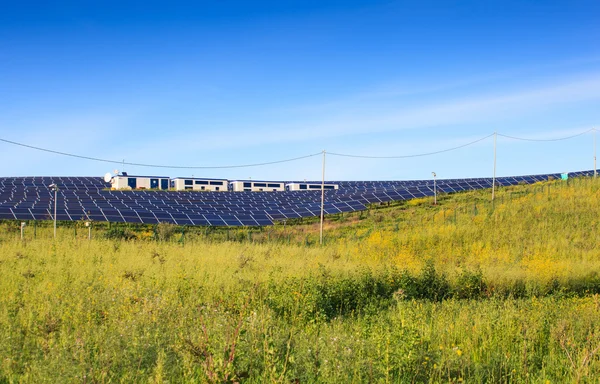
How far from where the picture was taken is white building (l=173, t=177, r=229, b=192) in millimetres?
90000

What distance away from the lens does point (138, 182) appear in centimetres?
8250

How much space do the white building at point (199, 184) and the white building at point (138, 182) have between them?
215cm

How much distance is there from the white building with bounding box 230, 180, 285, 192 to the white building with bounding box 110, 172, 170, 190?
1400 centimetres

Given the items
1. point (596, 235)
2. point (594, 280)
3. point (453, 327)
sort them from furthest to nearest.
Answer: point (596, 235) → point (594, 280) → point (453, 327)

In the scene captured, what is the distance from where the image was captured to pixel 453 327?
8.78 m

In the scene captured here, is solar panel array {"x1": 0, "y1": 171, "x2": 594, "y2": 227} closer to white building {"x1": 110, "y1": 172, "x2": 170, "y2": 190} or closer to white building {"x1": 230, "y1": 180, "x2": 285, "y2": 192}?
white building {"x1": 110, "y1": 172, "x2": 170, "y2": 190}

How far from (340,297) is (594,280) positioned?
10.4 metres

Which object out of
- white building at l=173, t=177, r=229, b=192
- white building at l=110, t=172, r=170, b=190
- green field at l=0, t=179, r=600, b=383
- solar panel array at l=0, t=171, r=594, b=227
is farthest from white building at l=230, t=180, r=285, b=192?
green field at l=0, t=179, r=600, b=383

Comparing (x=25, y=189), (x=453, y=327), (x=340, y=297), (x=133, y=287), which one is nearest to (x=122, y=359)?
(x=133, y=287)

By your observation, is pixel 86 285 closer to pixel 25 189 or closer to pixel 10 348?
pixel 10 348

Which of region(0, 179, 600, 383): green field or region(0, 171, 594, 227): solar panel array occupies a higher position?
region(0, 171, 594, 227): solar panel array

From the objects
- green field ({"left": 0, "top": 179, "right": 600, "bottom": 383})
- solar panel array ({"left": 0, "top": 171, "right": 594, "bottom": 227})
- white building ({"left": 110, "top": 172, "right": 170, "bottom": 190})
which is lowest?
green field ({"left": 0, "top": 179, "right": 600, "bottom": 383})

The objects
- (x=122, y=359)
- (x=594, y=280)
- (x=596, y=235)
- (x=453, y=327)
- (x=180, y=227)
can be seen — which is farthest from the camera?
(x=180, y=227)

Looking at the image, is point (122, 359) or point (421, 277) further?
point (421, 277)
